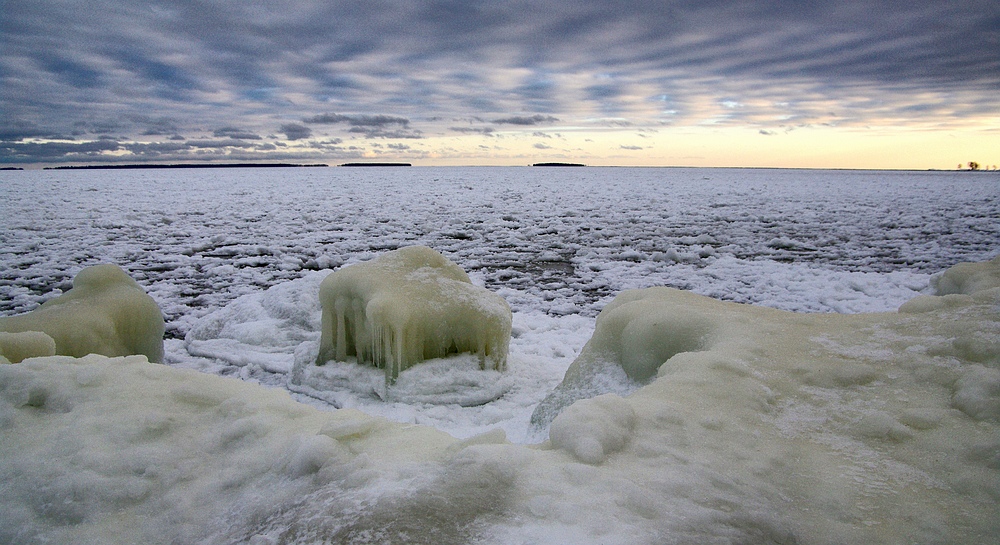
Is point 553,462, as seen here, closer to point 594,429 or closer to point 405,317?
point 594,429

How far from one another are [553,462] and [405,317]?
3.14 meters

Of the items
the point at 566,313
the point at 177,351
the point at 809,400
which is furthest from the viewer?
the point at 566,313

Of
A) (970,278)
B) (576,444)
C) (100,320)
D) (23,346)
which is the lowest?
(100,320)

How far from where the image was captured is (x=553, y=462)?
6.03 ft

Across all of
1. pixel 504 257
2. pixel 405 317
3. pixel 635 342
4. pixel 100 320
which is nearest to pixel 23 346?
pixel 100 320

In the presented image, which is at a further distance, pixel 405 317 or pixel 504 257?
pixel 504 257

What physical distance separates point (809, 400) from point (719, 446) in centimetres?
67

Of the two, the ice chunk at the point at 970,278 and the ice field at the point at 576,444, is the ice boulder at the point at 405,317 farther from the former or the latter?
the ice chunk at the point at 970,278

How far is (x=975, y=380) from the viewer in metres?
2.27

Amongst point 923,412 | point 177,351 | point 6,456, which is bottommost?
point 177,351

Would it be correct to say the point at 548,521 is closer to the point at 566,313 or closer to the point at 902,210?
the point at 566,313

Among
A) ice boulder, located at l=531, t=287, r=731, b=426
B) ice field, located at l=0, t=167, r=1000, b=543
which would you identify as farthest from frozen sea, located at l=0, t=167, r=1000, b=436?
ice field, located at l=0, t=167, r=1000, b=543

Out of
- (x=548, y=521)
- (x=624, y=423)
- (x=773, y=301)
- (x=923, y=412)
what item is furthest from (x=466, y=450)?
(x=773, y=301)

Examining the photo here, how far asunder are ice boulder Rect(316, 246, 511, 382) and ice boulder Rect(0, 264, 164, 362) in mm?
1553
